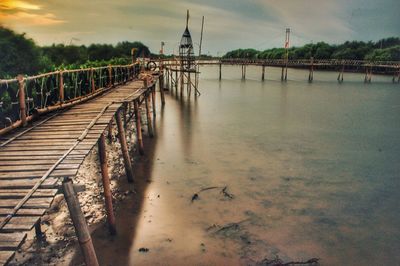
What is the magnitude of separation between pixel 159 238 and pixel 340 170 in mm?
9451

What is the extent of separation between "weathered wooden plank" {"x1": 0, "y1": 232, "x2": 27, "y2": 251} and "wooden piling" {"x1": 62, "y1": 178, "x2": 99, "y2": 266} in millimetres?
744

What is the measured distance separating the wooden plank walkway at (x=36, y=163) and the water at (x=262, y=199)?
255 cm

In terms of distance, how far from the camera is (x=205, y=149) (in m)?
16.9

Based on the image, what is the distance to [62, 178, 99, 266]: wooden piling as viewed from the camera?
14.8 ft

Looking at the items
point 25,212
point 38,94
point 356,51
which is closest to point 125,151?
point 38,94

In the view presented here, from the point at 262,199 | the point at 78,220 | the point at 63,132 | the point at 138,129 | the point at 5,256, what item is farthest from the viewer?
the point at 138,129

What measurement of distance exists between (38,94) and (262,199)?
901 cm

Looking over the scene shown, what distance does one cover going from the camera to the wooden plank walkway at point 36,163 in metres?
4.07

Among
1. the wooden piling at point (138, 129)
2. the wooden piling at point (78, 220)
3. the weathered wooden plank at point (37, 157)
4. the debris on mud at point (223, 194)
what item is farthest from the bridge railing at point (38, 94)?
the debris on mud at point (223, 194)

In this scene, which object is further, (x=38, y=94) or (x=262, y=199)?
(x=38, y=94)

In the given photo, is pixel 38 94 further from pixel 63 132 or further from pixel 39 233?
pixel 39 233

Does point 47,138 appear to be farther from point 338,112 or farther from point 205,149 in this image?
point 338,112

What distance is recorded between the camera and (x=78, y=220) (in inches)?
184

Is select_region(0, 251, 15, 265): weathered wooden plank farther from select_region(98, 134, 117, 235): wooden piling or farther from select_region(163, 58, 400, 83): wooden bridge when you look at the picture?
select_region(163, 58, 400, 83): wooden bridge
